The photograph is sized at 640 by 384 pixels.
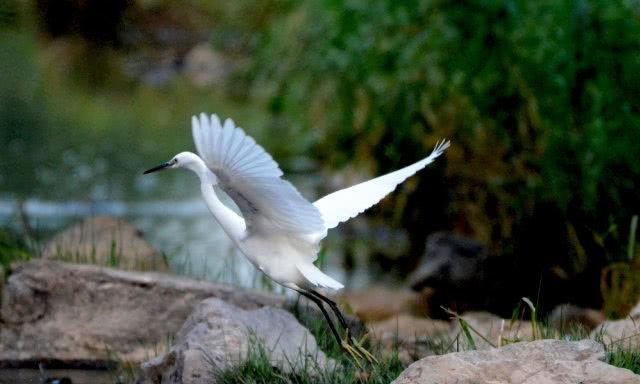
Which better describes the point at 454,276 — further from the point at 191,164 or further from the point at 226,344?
the point at 191,164

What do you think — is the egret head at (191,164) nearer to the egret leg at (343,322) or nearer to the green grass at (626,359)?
the egret leg at (343,322)

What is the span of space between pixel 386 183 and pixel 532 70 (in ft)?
10.6

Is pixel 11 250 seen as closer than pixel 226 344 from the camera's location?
No

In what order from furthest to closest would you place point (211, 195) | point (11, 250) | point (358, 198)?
point (11, 250)
point (358, 198)
point (211, 195)

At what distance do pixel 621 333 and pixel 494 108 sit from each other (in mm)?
3536

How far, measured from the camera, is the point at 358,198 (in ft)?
12.5

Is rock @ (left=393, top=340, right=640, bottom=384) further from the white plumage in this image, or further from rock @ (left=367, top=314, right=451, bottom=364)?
rock @ (left=367, top=314, right=451, bottom=364)

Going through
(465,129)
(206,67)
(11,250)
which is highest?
(206,67)

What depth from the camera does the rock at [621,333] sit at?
3.55m

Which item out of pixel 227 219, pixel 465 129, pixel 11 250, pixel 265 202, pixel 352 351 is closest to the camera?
pixel 265 202

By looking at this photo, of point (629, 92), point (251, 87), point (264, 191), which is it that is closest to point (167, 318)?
point (264, 191)

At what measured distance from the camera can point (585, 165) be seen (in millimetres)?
6289

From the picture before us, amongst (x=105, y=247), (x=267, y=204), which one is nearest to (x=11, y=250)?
(x=105, y=247)

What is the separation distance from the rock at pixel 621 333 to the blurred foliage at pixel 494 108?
153 centimetres
